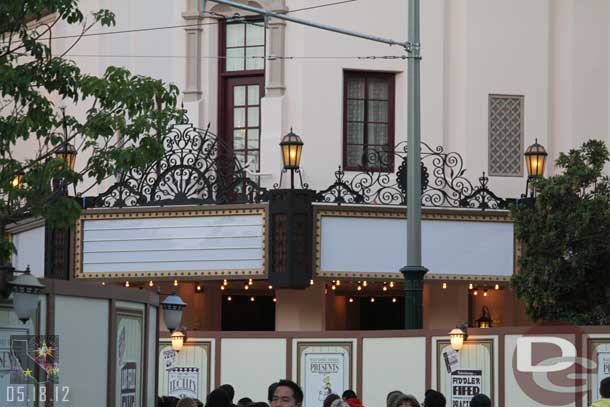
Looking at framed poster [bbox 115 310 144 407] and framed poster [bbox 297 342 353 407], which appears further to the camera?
framed poster [bbox 297 342 353 407]

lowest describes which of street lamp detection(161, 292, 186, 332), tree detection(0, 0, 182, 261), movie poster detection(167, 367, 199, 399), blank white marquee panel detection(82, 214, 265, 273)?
movie poster detection(167, 367, 199, 399)

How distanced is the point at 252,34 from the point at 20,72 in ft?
51.6

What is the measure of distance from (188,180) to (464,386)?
8423mm

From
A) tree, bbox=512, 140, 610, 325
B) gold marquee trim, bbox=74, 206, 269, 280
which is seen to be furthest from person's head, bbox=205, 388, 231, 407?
gold marquee trim, bbox=74, 206, 269, 280

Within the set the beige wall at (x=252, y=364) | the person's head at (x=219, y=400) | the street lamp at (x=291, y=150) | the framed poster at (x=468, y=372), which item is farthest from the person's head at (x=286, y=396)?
the street lamp at (x=291, y=150)

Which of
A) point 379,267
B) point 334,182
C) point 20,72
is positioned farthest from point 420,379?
point 20,72

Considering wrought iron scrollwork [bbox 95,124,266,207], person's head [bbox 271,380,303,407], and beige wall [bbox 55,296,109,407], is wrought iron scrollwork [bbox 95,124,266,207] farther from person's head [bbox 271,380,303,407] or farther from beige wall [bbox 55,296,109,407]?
person's head [bbox 271,380,303,407]

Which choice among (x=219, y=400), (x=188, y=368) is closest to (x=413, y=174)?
(x=188, y=368)

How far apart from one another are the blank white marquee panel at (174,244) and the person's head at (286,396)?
60.7ft

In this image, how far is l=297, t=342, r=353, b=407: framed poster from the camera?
27.9 metres

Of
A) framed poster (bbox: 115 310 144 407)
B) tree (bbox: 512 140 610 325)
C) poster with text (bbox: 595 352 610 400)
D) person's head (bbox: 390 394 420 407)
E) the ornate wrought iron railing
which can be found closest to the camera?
person's head (bbox: 390 394 420 407)

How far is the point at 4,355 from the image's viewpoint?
1421cm

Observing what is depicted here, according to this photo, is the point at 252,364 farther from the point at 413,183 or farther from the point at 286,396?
the point at 286,396

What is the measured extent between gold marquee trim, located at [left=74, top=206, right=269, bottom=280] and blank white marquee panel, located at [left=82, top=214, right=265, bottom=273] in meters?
0.06
